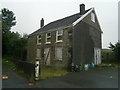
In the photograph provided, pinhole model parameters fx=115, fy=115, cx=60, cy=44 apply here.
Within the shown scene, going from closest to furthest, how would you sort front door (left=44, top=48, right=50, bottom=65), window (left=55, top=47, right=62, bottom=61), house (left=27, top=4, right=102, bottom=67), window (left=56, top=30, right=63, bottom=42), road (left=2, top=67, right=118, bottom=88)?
road (left=2, top=67, right=118, bottom=88)
house (left=27, top=4, right=102, bottom=67)
window (left=55, top=47, right=62, bottom=61)
window (left=56, top=30, right=63, bottom=42)
front door (left=44, top=48, right=50, bottom=65)

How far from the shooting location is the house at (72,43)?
1451cm

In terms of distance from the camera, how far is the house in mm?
14508

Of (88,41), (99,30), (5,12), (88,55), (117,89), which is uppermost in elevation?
(5,12)

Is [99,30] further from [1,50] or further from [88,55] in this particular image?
[1,50]

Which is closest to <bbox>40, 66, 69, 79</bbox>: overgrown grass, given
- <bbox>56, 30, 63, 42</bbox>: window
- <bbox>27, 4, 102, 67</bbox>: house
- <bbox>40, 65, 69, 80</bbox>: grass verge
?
<bbox>40, 65, 69, 80</bbox>: grass verge

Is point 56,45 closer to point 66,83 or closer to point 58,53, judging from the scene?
point 58,53

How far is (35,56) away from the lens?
20.7 m

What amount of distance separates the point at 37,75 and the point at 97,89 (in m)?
3.86

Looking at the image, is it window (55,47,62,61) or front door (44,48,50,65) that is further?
front door (44,48,50,65)

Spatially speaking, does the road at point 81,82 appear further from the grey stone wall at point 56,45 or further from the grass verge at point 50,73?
the grey stone wall at point 56,45

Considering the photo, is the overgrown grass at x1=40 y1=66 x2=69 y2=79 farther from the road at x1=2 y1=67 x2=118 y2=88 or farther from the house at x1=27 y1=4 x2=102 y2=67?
the house at x1=27 y1=4 x2=102 y2=67

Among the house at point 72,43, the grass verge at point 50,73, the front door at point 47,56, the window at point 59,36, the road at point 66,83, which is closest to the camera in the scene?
the road at point 66,83

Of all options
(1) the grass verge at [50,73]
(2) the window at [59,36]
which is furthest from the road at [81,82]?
(2) the window at [59,36]

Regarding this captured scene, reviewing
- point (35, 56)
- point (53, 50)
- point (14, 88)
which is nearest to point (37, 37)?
point (35, 56)
